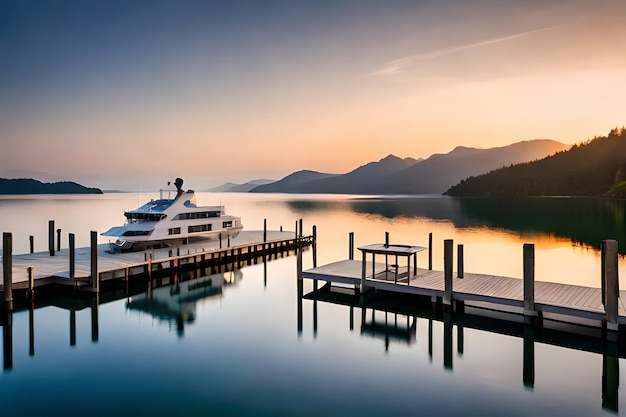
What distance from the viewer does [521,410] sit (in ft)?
35.4

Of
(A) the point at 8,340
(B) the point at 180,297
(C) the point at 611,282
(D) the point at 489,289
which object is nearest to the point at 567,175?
(D) the point at 489,289

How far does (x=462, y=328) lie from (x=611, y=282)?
4.86 meters

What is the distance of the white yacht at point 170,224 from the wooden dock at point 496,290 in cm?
1213

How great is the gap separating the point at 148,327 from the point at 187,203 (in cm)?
1443

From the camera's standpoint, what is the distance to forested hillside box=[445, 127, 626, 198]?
14775 cm

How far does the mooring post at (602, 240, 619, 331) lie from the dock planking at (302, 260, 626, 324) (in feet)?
0.72

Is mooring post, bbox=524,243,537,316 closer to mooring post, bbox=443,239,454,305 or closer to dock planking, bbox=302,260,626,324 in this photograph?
dock planking, bbox=302,260,626,324

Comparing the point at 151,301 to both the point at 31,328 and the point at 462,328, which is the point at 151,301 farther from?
the point at 462,328

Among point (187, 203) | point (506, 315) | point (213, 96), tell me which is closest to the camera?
point (506, 315)

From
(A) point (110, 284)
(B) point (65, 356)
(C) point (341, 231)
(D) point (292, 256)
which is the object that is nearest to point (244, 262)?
(D) point (292, 256)

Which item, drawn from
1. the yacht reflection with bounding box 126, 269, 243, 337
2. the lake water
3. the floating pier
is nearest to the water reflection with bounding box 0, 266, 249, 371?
the yacht reflection with bounding box 126, 269, 243, 337

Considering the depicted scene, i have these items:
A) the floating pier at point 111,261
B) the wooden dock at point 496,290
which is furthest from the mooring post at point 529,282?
the floating pier at point 111,261

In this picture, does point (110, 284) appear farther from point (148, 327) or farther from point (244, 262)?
point (244, 262)

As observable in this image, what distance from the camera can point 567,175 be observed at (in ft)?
530
